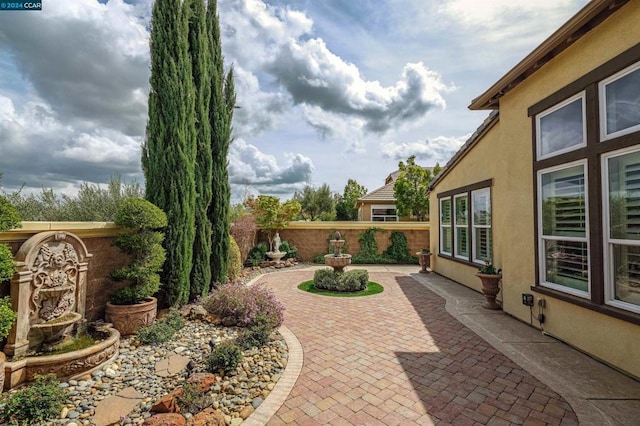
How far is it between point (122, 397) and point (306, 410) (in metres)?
2.18

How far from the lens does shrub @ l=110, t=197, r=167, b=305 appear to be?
529 cm

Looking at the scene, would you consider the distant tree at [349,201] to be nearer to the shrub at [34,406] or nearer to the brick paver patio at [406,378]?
the brick paver patio at [406,378]

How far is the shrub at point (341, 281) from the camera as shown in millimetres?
8961

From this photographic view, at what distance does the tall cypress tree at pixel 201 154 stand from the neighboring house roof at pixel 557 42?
7.01 metres

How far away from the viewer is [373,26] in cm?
846

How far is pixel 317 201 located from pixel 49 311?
33.3 meters

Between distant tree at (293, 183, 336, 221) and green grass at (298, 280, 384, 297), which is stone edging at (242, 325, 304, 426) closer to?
green grass at (298, 280, 384, 297)

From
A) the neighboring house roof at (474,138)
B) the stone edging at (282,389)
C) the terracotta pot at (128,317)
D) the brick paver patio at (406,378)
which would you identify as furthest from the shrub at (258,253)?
the stone edging at (282,389)

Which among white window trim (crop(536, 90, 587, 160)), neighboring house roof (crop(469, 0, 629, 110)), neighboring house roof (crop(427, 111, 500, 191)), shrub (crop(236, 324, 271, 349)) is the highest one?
neighboring house roof (crop(469, 0, 629, 110))

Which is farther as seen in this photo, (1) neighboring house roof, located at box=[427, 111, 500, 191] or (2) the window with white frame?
(2) the window with white frame

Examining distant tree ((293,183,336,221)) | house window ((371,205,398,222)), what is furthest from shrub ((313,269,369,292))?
distant tree ((293,183,336,221))

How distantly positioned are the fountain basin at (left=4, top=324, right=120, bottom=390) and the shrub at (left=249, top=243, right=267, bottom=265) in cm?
968

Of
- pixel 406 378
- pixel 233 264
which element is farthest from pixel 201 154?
pixel 406 378

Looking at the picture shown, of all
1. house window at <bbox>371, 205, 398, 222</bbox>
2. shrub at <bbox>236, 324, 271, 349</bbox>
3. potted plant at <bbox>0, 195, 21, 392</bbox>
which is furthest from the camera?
house window at <bbox>371, 205, 398, 222</bbox>
